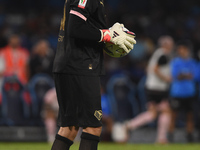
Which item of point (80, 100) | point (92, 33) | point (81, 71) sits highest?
point (92, 33)

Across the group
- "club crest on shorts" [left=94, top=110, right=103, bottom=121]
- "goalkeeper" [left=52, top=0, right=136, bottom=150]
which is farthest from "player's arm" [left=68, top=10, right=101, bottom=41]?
"club crest on shorts" [left=94, top=110, right=103, bottom=121]

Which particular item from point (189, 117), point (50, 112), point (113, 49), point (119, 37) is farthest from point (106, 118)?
point (119, 37)

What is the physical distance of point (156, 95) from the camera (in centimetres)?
1076

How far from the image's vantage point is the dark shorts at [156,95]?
10758 millimetres

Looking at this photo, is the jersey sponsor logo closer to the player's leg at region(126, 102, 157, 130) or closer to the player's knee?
the player's knee

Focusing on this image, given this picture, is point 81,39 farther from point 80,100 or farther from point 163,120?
point 163,120

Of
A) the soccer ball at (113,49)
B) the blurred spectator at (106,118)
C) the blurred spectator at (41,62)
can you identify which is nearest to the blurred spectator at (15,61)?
the blurred spectator at (41,62)

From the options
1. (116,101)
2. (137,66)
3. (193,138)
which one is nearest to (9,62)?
(116,101)

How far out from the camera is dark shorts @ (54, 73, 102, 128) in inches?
174

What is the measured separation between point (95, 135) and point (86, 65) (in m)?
0.60

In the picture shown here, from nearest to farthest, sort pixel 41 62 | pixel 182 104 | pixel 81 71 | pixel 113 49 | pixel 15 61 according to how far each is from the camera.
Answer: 1. pixel 81 71
2. pixel 113 49
3. pixel 182 104
4. pixel 41 62
5. pixel 15 61

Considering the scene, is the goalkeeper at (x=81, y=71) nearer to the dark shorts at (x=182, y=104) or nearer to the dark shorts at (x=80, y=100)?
the dark shorts at (x=80, y=100)

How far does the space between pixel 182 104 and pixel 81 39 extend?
22.5 ft

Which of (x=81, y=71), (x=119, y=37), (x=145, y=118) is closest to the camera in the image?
(x=81, y=71)
